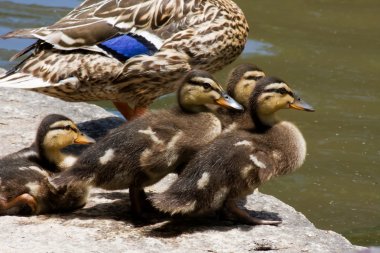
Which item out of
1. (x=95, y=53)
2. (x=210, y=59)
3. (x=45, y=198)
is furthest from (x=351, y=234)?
(x=45, y=198)

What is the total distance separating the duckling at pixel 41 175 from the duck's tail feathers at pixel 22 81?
4.33 ft

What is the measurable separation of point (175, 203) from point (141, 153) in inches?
11.5

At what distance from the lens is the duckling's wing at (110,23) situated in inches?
275

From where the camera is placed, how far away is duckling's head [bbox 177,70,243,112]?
568cm

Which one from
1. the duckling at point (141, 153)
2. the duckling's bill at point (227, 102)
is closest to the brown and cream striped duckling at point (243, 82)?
the duckling's bill at point (227, 102)

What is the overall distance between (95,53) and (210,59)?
71 cm

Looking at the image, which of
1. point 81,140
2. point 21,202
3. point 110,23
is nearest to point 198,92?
point 81,140

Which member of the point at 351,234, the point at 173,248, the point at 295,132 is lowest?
the point at 351,234

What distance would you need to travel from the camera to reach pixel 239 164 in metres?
5.31

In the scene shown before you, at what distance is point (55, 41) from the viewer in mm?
6988

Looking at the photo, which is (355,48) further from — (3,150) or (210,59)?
(3,150)

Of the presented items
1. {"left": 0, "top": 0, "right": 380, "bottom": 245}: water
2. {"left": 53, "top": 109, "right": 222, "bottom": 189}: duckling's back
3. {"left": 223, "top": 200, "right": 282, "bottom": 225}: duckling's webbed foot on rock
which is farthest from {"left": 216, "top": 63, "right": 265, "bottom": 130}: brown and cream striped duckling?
{"left": 0, "top": 0, "right": 380, "bottom": 245}: water

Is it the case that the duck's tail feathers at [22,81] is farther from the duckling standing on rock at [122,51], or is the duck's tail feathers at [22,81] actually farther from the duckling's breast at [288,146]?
the duckling's breast at [288,146]

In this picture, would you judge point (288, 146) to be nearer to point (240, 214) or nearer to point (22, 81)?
point (240, 214)
